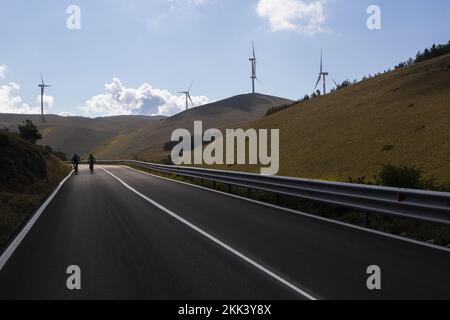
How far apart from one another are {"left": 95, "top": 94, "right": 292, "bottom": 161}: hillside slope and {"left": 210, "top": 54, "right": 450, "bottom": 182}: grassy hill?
189ft

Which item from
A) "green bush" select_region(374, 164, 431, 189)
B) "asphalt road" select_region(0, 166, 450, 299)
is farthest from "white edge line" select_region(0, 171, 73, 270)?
"green bush" select_region(374, 164, 431, 189)

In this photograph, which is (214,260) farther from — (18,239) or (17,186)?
(17,186)

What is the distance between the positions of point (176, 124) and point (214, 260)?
146 metres

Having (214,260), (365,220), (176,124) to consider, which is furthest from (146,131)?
(214,260)

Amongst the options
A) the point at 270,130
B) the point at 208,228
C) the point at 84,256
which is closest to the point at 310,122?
the point at 270,130

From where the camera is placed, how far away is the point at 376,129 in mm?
36344

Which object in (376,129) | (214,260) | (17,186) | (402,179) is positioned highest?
(376,129)

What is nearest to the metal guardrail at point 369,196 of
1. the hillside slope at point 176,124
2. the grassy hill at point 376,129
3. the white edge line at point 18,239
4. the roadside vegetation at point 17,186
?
the white edge line at point 18,239

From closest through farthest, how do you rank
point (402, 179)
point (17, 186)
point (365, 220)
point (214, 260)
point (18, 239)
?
point (214, 260), point (18, 239), point (365, 220), point (402, 179), point (17, 186)

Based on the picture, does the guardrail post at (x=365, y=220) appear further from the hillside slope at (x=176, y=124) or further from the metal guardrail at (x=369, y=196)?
the hillside slope at (x=176, y=124)

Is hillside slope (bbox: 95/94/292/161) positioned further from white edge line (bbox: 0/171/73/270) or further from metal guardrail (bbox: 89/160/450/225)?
white edge line (bbox: 0/171/73/270)

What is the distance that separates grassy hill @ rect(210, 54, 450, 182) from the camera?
28.5m

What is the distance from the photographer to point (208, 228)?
11023 mm
